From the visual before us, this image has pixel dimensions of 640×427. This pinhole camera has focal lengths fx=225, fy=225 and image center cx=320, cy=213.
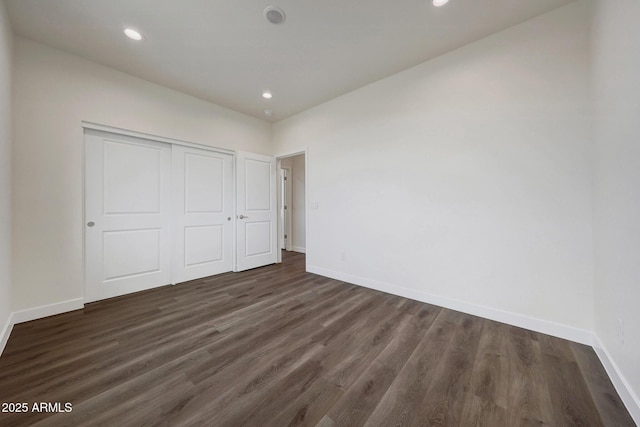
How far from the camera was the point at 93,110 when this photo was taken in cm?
257

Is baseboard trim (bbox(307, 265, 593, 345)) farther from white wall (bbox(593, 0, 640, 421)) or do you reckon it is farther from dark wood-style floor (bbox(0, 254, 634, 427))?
white wall (bbox(593, 0, 640, 421))

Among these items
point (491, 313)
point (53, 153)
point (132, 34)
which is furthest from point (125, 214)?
point (491, 313)

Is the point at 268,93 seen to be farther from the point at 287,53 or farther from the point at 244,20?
the point at 244,20

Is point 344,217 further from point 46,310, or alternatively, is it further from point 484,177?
point 46,310

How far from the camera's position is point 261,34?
84.8 inches

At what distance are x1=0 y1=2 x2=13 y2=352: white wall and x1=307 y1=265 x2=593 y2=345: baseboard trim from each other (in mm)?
3410

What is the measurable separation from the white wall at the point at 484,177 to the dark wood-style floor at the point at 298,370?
414 mm

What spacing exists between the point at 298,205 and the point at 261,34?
3972 millimetres

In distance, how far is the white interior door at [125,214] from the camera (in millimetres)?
2639

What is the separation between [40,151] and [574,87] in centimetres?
496

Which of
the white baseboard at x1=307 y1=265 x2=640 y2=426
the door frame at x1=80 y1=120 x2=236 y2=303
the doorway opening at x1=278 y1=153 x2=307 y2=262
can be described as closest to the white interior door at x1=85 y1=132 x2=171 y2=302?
the door frame at x1=80 y1=120 x2=236 y2=303

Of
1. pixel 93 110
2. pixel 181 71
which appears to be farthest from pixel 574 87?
pixel 93 110

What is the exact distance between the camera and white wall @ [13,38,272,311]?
2186 mm

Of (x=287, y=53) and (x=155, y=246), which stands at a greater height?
(x=287, y=53)
